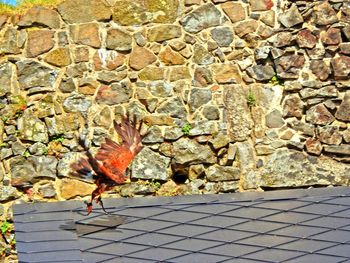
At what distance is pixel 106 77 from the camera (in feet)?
23.8

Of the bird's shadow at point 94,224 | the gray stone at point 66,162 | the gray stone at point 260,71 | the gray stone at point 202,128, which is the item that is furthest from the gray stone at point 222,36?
the bird's shadow at point 94,224

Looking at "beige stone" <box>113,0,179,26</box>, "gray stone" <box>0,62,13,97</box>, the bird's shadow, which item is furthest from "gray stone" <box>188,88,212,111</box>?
the bird's shadow

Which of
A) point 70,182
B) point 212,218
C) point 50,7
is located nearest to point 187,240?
point 212,218

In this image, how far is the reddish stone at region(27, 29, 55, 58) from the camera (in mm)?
7156

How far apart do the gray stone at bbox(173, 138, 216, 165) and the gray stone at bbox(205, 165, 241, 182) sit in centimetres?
9

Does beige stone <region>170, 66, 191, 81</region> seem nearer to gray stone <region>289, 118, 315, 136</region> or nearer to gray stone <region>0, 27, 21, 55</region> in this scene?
gray stone <region>289, 118, 315, 136</region>

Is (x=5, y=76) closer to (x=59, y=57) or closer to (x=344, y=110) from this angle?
(x=59, y=57)

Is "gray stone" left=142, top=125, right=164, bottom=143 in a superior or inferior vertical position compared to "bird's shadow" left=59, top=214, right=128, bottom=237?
superior

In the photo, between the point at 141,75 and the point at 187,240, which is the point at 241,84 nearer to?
the point at 141,75

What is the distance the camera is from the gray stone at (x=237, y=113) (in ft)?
24.3

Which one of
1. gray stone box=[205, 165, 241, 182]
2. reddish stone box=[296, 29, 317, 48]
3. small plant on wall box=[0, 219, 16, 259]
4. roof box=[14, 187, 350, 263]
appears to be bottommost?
small plant on wall box=[0, 219, 16, 259]

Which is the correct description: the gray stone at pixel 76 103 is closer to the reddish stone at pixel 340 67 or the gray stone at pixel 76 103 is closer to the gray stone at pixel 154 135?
the gray stone at pixel 154 135

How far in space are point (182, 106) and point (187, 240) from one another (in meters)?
2.39

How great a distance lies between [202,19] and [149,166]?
127 centimetres
